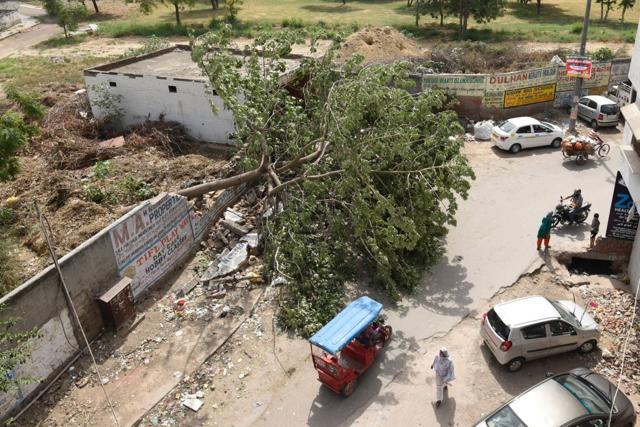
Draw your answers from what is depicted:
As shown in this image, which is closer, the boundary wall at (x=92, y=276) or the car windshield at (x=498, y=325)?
the boundary wall at (x=92, y=276)

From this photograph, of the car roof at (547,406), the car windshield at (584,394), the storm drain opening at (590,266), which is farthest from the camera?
the storm drain opening at (590,266)

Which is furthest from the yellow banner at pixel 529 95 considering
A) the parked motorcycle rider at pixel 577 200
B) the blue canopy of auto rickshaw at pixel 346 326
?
the blue canopy of auto rickshaw at pixel 346 326

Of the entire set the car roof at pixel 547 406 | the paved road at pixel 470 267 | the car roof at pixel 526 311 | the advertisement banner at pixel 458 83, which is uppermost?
the advertisement banner at pixel 458 83

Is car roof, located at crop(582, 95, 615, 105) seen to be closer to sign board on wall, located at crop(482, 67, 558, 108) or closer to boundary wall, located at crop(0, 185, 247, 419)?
sign board on wall, located at crop(482, 67, 558, 108)

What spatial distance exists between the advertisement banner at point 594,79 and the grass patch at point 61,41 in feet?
121

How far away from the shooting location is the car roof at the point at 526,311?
1102cm

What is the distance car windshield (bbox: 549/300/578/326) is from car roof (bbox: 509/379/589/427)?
2021mm

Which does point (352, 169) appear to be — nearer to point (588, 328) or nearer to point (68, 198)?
point (588, 328)

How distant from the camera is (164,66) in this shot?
2338 centimetres

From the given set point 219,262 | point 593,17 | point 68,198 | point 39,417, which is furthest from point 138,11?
point 39,417

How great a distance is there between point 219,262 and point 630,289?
33.3ft

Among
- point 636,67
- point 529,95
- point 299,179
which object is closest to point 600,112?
point 529,95

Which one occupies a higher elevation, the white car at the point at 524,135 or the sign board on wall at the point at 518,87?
the sign board on wall at the point at 518,87

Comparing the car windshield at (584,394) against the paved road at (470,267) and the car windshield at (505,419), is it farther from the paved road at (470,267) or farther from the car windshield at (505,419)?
the paved road at (470,267)
